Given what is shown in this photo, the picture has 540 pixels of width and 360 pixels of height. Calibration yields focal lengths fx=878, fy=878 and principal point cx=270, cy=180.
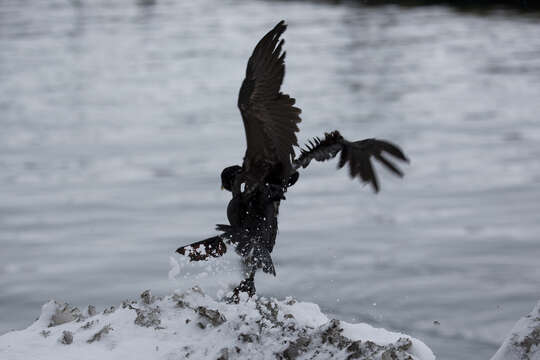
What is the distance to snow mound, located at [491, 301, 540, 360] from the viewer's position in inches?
170

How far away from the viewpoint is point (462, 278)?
7.30 meters

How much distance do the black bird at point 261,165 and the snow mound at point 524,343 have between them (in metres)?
1.28

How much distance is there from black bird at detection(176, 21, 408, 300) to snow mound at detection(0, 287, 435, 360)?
0.36 m

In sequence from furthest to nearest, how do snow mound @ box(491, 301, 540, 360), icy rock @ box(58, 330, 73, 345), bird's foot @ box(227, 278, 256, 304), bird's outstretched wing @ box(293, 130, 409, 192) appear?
1. icy rock @ box(58, 330, 73, 345)
2. bird's foot @ box(227, 278, 256, 304)
3. snow mound @ box(491, 301, 540, 360)
4. bird's outstretched wing @ box(293, 130, 409, 192)

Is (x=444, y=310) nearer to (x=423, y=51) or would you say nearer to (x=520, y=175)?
(x=520, y=175)

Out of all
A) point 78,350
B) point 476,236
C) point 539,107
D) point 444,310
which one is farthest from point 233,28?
point 78,350

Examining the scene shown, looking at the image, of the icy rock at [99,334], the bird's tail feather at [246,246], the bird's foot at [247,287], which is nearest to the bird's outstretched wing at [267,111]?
the bird's tail feather at [246,246]

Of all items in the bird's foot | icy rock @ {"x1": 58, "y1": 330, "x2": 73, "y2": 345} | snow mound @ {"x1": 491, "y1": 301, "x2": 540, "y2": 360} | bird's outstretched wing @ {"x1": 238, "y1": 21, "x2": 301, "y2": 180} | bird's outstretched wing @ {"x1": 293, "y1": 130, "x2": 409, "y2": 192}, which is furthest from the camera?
icy rock @ {"x1": 58, "y1": 330, "x2": 73, "y2": 345}

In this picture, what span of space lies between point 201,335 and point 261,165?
1.01 metres

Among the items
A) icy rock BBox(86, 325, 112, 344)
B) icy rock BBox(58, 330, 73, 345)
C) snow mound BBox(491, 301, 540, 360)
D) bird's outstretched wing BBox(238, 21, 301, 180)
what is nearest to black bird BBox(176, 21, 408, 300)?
bird's outstretched wing BBox(238, 21, 301, 180)

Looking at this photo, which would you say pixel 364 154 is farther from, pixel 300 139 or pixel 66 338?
pixel 300 139

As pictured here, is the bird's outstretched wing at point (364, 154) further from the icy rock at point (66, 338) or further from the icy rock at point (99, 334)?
the icy rock at point (66, 338)

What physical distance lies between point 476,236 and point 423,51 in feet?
42.3

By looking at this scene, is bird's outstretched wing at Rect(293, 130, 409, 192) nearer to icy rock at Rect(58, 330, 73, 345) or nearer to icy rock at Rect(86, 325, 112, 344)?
icy rock at Rect(86, 325, 112, 344)
